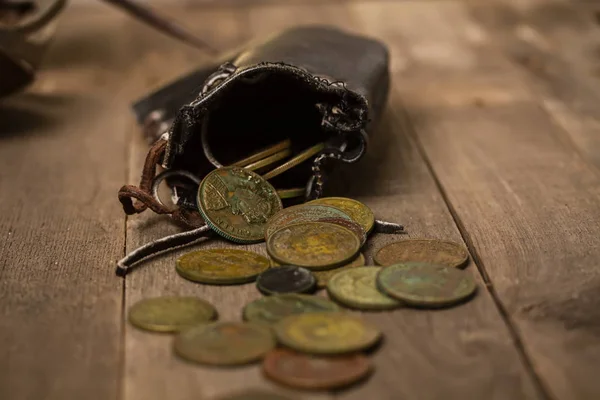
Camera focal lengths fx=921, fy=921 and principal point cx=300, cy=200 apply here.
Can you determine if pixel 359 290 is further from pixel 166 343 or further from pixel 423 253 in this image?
pixel 166 343

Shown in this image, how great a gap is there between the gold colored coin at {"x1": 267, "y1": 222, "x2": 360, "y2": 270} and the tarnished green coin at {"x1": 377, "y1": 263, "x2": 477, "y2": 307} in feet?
0.32

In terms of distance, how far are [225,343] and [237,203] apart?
46cm

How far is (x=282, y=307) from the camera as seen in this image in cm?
146

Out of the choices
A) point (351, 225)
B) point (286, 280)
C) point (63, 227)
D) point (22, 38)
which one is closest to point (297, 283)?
point (286, 280)

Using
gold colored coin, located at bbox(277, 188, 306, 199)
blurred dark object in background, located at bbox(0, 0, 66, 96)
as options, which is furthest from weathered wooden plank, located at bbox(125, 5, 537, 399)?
blurred dark object in background, located at bbox(0, 0, 66, 96)

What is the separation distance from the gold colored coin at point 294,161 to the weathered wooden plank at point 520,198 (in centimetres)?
31

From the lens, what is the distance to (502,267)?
5.34 ft

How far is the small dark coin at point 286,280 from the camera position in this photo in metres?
1.52

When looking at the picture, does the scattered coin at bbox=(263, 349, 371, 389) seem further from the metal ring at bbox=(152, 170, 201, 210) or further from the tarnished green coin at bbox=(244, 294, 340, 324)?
the metal ring at bbox=(152, 170, 201, 210)

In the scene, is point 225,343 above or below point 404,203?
above

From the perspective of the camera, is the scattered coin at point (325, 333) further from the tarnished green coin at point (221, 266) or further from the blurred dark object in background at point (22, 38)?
the blurred dark object in background at point (22, 38)

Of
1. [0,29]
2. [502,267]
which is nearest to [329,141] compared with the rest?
[502,267]

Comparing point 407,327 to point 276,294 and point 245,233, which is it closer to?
point 276,294

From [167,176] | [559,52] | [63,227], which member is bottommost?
[559,52]
